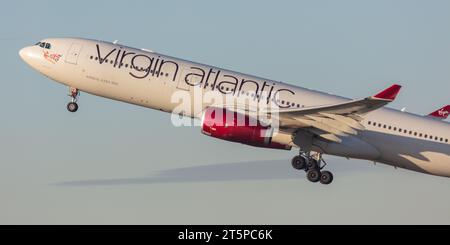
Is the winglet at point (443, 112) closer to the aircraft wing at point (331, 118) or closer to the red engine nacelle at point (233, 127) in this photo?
the aircraft wing at point (331, 118)

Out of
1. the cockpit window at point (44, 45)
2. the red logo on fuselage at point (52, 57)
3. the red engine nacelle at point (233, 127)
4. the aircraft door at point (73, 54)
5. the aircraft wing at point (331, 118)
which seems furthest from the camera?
the cockpit window at point (44, 45)

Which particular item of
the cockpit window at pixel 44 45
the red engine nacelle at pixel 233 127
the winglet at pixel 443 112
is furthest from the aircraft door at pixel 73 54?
the winglet at pixel 443 112

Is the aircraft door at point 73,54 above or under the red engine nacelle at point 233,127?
above

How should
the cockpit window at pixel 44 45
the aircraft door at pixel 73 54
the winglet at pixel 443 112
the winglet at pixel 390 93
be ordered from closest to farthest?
the winglet at pixel 390 93 < the aircraft door at pixel 73 54 < the winglet at pixel 443 112 < the cockpit window at pixel 44 45

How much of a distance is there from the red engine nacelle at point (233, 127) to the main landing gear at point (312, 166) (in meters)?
3.23

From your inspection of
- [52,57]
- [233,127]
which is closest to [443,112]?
[233,127]

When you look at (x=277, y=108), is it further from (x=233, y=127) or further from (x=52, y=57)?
(x=52, y=57)

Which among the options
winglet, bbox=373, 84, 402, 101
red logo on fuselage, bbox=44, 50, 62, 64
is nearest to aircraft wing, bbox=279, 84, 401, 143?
winglet, bbox=373, 84, 402, 101

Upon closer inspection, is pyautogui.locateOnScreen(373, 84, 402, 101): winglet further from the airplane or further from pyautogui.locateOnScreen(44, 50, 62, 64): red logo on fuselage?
pyautogui.locateOnScreen(44, 50, 62, 64): red logo on fuselage

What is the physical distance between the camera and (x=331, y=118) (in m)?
48.2

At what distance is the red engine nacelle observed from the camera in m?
47.1

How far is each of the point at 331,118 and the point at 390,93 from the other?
18.4 feet

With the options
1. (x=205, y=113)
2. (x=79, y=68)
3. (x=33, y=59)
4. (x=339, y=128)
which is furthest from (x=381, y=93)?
(x=33, y=59)

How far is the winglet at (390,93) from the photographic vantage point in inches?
1690
